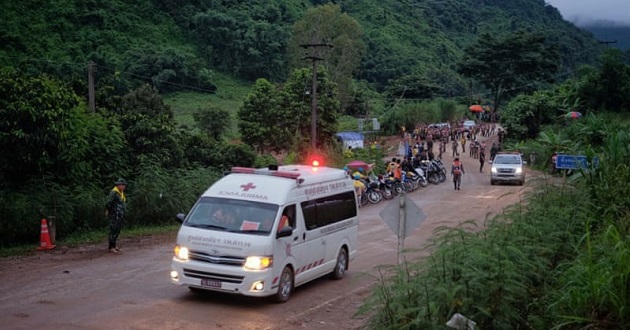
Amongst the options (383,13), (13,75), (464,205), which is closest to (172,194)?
(13,75)

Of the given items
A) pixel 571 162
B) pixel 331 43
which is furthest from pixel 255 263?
pixel 331 43

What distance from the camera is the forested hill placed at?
67.2 meters

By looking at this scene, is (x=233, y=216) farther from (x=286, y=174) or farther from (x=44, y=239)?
(x=44, y=239)

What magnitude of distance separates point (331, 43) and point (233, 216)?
66.3 m

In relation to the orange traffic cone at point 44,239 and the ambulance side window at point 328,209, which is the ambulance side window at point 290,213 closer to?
the ambulance side window at point 328,209

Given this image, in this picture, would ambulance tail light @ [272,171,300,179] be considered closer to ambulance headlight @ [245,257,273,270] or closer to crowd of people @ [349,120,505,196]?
ambulance headlight @ [245,257,273,270]

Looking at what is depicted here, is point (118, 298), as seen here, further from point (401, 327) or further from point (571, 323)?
point (571, 323)

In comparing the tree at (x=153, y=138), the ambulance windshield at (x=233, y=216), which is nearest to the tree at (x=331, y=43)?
the tree at (x=153, y=138)

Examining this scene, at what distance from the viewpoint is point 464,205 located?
29250 millimetres

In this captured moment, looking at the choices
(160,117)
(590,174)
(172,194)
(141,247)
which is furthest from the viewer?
(160,117)

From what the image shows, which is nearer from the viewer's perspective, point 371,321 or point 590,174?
point 371,321

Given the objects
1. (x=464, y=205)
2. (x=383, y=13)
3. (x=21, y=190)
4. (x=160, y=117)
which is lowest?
(x=464, y=205)

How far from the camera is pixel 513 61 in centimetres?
8456

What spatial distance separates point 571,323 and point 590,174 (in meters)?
7.51
